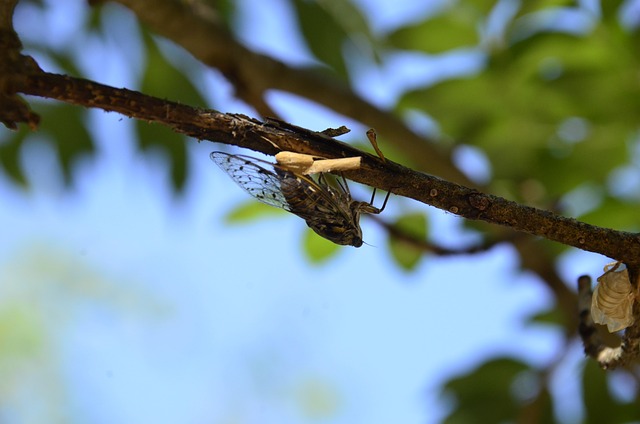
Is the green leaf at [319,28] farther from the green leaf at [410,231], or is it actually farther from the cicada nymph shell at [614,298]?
the cicada nymph shell at [614,298]

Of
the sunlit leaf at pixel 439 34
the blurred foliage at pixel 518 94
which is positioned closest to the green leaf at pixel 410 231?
the blurred foliage at pixel 518 94

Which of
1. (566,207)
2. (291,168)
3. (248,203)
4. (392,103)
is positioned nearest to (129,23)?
(248,203)

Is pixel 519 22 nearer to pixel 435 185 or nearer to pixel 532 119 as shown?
pixel 532 119

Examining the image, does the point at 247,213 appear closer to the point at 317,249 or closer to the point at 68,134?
the point at 317,249

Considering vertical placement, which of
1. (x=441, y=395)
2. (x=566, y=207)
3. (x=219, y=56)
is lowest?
(x=441, y=395)

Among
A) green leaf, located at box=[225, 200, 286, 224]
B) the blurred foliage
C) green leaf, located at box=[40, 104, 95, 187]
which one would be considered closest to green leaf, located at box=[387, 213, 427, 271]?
the blurred foliage
